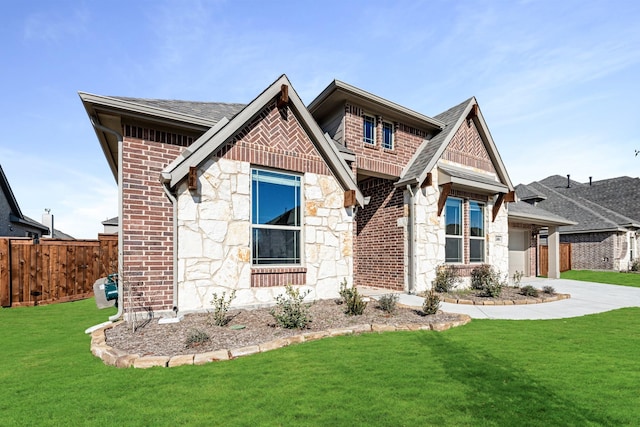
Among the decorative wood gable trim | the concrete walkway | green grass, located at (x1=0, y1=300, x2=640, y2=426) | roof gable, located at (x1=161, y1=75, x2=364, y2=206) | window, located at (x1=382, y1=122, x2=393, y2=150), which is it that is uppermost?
window, located at (x1=382, y1=122, x2=393, y2=150)

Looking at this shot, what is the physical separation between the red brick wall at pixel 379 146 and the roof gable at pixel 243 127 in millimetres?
2078

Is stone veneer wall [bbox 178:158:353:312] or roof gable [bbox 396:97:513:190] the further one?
roof gable [bbox 396:97:513:190]

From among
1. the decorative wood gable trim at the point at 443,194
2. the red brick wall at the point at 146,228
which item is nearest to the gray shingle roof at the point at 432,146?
the decorative wood gable trim at the point at 443,194

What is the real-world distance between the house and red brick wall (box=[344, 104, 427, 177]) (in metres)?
0.04

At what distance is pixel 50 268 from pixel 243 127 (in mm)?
8144

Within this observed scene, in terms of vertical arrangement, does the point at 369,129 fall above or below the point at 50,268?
above

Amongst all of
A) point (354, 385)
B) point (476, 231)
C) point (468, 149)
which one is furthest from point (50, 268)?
point (468, 149)

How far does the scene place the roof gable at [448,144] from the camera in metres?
10.9

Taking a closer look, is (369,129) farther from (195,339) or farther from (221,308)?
(195,339)

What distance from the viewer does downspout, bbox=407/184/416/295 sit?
10.5 meters

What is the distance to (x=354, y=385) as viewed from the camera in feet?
12.3

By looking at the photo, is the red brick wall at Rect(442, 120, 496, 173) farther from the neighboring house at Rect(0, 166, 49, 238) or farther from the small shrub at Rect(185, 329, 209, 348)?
the neighboring house at Rect(0, 166, 49, 238)

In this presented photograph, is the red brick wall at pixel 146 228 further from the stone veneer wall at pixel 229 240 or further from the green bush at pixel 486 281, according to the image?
the green bush at pixel 486 281

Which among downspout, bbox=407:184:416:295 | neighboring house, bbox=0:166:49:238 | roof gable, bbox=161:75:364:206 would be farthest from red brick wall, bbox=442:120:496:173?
neighboring house, bbox=0:166:49:238
